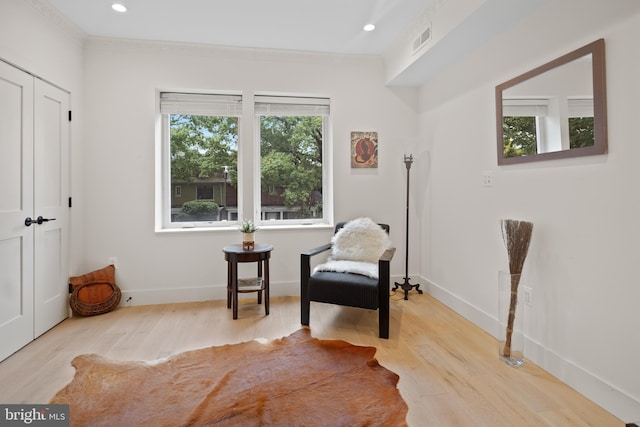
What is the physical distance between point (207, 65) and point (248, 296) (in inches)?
96.7


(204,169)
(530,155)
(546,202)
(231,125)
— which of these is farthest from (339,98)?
(546,202)

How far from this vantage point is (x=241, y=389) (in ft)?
6.10

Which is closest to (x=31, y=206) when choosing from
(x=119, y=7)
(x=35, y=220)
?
(x=35, y=220)

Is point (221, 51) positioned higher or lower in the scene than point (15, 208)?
Result: higher

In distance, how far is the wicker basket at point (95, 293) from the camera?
9.78 ft

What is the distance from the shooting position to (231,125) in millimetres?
3670

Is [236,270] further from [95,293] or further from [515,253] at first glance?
[515,253]

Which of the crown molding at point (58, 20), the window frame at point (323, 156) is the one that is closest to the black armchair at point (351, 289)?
the window frame at point (323, 156)

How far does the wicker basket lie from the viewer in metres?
2.98

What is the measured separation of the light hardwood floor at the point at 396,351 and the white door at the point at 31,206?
0.81 ft

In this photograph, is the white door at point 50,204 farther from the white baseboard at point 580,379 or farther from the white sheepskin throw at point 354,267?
the white baseboard at point 580,379

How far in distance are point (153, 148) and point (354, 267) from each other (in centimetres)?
232

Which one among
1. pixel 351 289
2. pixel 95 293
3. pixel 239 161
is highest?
pixel 239 161

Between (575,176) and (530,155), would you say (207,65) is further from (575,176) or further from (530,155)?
(575,176)
